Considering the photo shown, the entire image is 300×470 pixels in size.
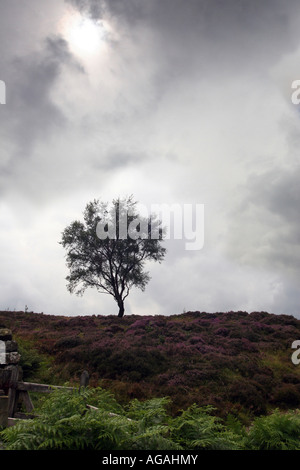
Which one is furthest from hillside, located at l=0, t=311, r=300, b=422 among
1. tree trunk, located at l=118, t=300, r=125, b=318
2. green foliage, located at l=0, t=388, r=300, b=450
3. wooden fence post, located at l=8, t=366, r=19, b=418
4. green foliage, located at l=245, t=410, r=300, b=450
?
tree trunk, located at l=118, t=300, r=125, b=318

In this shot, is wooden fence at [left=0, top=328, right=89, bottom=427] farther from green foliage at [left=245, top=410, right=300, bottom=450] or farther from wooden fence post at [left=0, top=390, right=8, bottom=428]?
green foliage at [left=245, top=410, right=300, bottom=450]

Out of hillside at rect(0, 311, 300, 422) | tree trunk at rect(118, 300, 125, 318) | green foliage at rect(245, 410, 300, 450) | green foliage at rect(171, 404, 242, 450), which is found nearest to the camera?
green foliage at rect(171, 404, 242, 450)

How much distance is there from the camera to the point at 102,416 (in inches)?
174

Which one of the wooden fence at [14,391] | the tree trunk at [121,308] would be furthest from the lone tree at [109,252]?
the wooden fence at [14,391]

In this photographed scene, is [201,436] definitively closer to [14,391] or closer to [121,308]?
[14,391]

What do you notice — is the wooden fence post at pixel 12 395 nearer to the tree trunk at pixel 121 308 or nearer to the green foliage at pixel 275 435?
the green foliage at pixel 275 435

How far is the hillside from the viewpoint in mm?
12492

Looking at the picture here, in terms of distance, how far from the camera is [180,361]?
51.0 ft

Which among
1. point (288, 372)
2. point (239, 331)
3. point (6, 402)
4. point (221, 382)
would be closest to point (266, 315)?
point (239, 331)

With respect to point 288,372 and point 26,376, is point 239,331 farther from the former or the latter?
point 26,376

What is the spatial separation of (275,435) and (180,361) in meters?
10.8

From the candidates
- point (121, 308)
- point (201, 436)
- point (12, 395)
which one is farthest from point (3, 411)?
point (121, 308)

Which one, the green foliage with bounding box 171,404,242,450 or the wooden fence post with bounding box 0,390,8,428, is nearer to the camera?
the green foliage with bounding box 171,404,242,450

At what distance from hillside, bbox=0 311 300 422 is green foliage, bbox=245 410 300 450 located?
5.91m
